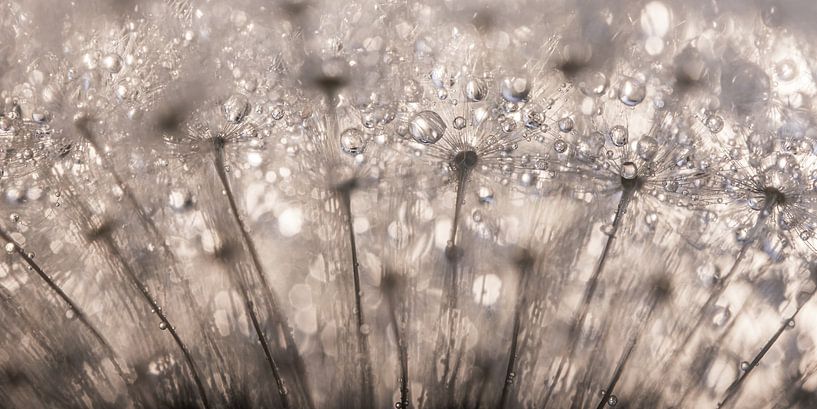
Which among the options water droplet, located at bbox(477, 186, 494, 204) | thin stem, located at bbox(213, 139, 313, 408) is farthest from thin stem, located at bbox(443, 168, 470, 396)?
thin stem, located at bbox(213, 139, 313, 408)

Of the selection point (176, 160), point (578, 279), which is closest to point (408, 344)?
point (578, 279)

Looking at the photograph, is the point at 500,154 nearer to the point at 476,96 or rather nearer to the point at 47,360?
the point at 476,96

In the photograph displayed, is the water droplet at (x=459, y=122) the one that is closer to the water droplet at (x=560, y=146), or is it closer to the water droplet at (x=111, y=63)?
the water droplet at (x=560, y=146)

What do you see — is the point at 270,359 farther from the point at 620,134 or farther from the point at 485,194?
the point at 620,134

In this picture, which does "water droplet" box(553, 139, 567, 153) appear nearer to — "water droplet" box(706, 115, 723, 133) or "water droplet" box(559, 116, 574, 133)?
"water droplet" box(559, 116, 574, 133)

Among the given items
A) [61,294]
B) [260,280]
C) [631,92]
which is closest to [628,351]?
[631,92]
